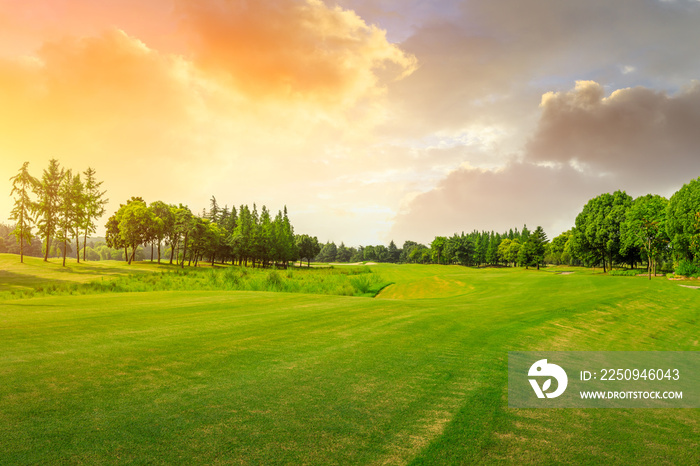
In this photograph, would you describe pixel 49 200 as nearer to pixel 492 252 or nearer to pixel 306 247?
pixel 306 247

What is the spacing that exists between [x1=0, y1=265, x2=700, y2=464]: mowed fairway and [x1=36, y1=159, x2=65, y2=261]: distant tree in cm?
5846

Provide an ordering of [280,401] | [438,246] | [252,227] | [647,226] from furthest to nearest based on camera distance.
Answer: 1. [438,246]
2. [252,227]
3. [647,226]
4. [280,401]

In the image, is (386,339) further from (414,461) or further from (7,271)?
(7,271)

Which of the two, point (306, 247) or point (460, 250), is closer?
point (306, 247)

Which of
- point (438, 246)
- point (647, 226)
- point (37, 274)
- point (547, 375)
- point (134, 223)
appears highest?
point (134, 223)

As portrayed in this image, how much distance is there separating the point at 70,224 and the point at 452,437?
71.8 m

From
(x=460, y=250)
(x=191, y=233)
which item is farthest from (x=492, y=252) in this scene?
(x=191, y=233)

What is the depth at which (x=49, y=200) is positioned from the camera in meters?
55.4

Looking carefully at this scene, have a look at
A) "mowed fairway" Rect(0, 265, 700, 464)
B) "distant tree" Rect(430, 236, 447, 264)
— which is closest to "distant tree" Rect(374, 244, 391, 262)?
"distant tree" Rect(430, 236, 447, 264)

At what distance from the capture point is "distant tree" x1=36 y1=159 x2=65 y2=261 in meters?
54.6

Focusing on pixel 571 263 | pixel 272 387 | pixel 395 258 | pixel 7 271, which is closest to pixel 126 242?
pixel 7 271

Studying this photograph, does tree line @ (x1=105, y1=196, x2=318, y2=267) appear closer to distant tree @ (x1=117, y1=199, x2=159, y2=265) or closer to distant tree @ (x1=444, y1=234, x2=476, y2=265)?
distant tree @ (x1=117, y1=199, x2=159, y2=265)

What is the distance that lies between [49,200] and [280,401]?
230ft

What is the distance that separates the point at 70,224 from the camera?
187 feet
